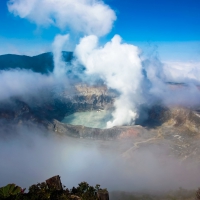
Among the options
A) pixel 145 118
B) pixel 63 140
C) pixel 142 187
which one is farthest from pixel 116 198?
pixel 145 118

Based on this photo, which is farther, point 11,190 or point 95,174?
point 95,174

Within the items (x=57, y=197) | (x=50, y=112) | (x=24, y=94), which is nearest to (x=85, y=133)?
(x=50, y=112)

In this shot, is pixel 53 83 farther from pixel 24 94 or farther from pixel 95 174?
pixel 95 174

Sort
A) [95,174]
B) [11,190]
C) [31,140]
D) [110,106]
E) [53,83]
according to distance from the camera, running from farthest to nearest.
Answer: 1. [53,83]
2. [110,106]
3. [31,140]
4. [95,174]
5. [11,190]

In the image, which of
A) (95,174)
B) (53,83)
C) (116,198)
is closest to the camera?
(116,198)

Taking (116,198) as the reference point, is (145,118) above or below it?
above

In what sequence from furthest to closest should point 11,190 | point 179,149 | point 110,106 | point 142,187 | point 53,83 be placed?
point 53,83 < point 110,106 < point 179,149 < point 142,187 < point 11,190

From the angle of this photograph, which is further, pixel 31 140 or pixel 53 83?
pixel 53 83

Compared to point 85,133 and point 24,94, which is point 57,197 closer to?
point 85,133

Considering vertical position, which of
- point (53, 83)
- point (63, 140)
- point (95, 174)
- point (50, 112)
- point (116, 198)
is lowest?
point (116, 198)
